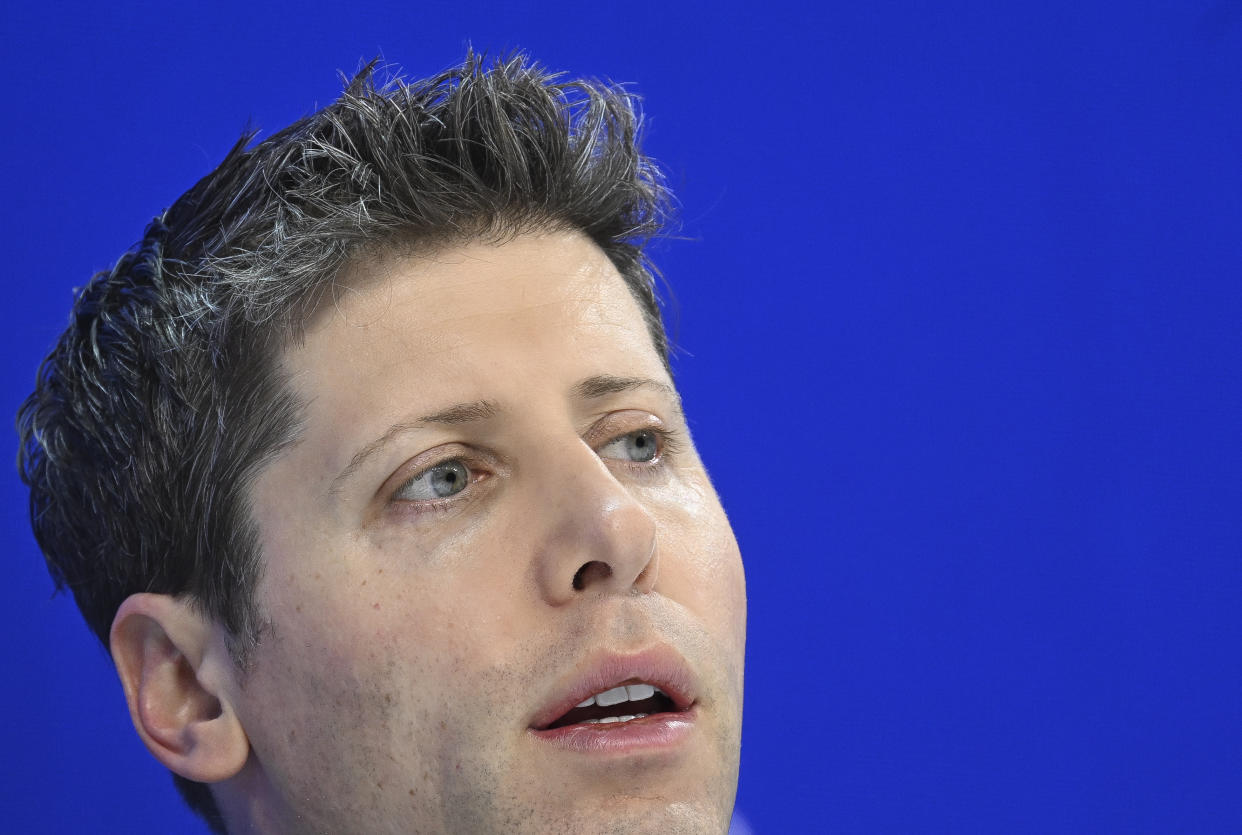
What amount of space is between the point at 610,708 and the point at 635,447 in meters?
0.26

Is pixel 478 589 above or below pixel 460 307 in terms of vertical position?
below

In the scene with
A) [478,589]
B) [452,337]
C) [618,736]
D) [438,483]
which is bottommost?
[618,736]

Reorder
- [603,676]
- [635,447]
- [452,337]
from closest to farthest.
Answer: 1. [603,676]
2. [452,337]
3. [635,447]

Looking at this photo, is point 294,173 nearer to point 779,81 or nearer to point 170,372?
point 170,372

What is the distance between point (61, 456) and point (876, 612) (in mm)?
1067

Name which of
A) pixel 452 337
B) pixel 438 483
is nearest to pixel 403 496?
pixel 438 483

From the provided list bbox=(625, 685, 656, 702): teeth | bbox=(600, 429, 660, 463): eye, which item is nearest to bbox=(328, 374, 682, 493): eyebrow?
bbox=(600, 429, 660, 463): eye

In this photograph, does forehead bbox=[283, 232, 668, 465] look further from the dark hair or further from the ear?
the ear

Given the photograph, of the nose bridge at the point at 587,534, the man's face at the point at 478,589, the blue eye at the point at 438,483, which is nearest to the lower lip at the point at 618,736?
the man's face at the point at 478,589

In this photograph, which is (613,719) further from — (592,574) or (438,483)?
(438,483)

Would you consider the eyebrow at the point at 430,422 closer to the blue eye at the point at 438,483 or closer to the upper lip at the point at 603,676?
the blue eye at the point at 438,483

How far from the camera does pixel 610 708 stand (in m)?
1.04

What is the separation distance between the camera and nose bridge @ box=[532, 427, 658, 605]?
0.98 metres

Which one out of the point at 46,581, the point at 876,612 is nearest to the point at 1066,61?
the point at 876,612
